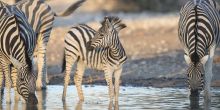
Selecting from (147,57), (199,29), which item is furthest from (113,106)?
(147,57)

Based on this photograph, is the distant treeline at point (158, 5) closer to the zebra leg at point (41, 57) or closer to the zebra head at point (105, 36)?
the zebra leg at point (41, 57)

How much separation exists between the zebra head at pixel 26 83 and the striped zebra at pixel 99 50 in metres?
1.38

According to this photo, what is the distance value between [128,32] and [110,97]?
14.7 m

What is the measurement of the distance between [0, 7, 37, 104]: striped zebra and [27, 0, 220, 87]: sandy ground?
3.95m

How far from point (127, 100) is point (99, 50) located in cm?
110

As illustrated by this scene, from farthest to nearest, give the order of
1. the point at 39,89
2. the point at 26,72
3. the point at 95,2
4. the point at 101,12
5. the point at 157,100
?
the point at 95,2 < the point at 101,12 < the point at 39,89 < the point at 157,100 < the point at 26,72

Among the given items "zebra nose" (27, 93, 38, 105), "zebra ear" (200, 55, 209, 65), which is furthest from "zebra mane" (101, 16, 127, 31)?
"zebra nose" (27, 93, 38, 105)

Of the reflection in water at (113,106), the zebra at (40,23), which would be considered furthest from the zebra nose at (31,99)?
the zebra at (40,23)

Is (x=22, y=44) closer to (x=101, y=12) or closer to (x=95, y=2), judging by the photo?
(x=101, y=12)

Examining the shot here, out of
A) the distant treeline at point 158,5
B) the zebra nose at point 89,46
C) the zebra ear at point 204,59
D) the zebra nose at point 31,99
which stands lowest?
the zebra nose at point 31,99

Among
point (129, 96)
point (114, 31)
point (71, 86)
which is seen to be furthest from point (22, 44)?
point (71, 86)

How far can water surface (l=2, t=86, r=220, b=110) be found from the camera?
12.7 meters

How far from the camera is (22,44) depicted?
1284 cm

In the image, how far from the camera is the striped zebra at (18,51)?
497 inches
